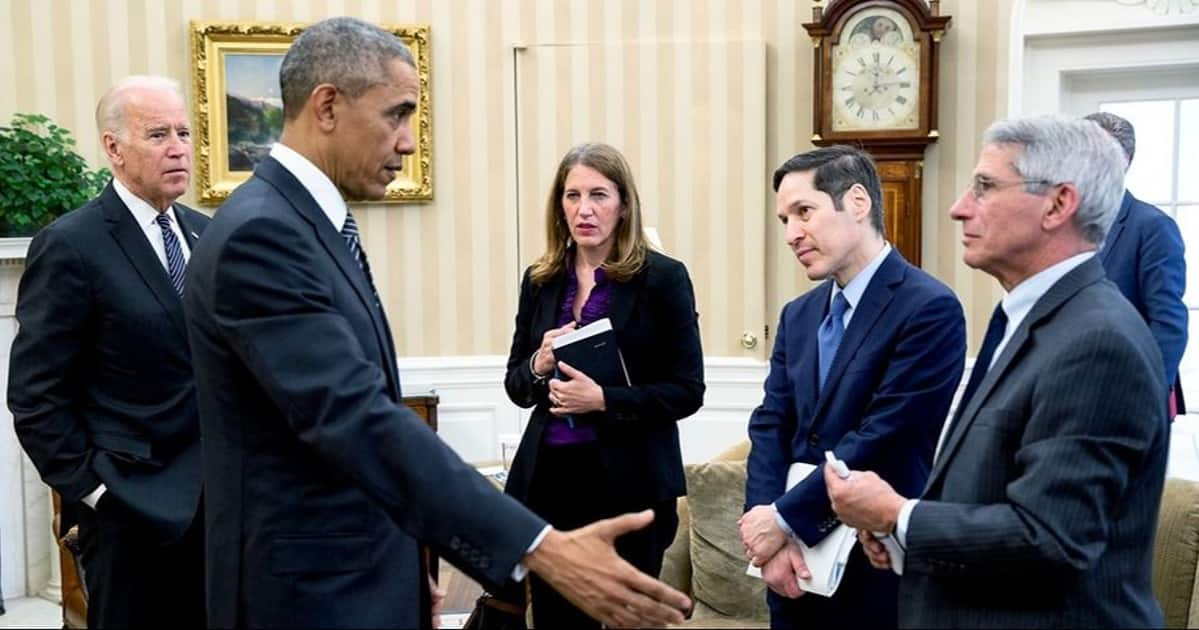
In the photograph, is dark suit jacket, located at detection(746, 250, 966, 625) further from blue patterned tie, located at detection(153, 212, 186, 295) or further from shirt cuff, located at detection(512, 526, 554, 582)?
blue patterned tie, located at detection(153, 212, 186, 295)

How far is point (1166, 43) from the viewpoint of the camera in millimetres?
4977

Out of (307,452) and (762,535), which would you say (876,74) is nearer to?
(762,535)

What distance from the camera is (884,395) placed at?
7.30 ft

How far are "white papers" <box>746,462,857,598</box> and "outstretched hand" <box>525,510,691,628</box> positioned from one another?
71cm

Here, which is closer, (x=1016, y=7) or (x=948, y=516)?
(x=948, y=516)

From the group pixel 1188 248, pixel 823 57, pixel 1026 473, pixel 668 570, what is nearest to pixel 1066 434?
pixel 1026 473

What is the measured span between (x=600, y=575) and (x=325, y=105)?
821mm

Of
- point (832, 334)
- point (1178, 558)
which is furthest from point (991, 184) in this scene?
point (1178, 558)

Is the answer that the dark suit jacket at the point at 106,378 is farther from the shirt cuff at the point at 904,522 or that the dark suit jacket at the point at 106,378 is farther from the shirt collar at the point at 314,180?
the shirt cuff at the point at 904,522

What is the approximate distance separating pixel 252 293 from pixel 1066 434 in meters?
1.15

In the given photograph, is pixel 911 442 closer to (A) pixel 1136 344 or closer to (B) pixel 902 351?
(B) pixel 902 351

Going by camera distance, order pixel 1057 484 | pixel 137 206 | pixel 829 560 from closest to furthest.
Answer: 1. pixel 1057 484
2. pixel 829 560
3. pixel 137 206

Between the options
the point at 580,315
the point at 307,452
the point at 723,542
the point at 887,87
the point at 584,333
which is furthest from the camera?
the point at 887,87

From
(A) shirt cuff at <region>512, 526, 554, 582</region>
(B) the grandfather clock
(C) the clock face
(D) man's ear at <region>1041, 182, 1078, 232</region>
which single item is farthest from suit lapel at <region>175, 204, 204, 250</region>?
(C) the clock face
